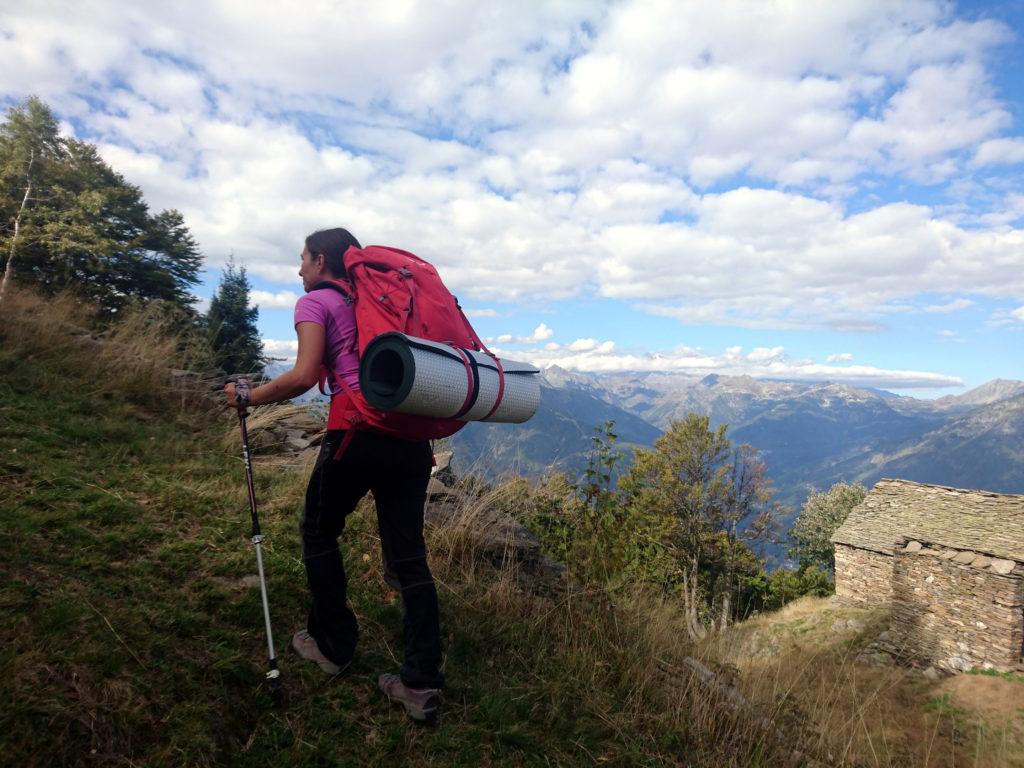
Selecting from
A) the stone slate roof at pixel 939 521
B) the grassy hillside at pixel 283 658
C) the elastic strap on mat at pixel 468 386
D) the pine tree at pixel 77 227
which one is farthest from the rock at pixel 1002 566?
the pine tree at pixel 77 227

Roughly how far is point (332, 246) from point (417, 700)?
101 inches

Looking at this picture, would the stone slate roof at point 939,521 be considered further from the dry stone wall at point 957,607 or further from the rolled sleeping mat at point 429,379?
the rolled sleeping mat at point 429,379

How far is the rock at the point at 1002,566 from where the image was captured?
20872 mm

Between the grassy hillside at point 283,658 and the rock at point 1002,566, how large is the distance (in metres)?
22.6

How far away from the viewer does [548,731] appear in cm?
303

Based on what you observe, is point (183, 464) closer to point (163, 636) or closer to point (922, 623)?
point (163, 636)

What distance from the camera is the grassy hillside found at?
2357mm

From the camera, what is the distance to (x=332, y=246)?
304 centimetres

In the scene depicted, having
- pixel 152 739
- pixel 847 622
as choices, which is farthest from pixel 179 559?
pixel 847 622

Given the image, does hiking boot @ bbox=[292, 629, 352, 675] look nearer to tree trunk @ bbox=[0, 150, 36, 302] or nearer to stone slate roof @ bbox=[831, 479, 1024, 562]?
tree trunk @ bbox=[0, 150, 36, 302]

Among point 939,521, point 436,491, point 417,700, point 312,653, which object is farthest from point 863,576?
point 312,653

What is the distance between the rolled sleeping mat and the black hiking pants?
0.35 m

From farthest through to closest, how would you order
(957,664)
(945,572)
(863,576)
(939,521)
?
(863,576) → (939,521) → (945,572) → (957,664)

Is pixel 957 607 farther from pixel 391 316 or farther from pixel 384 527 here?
pixel 391 316
